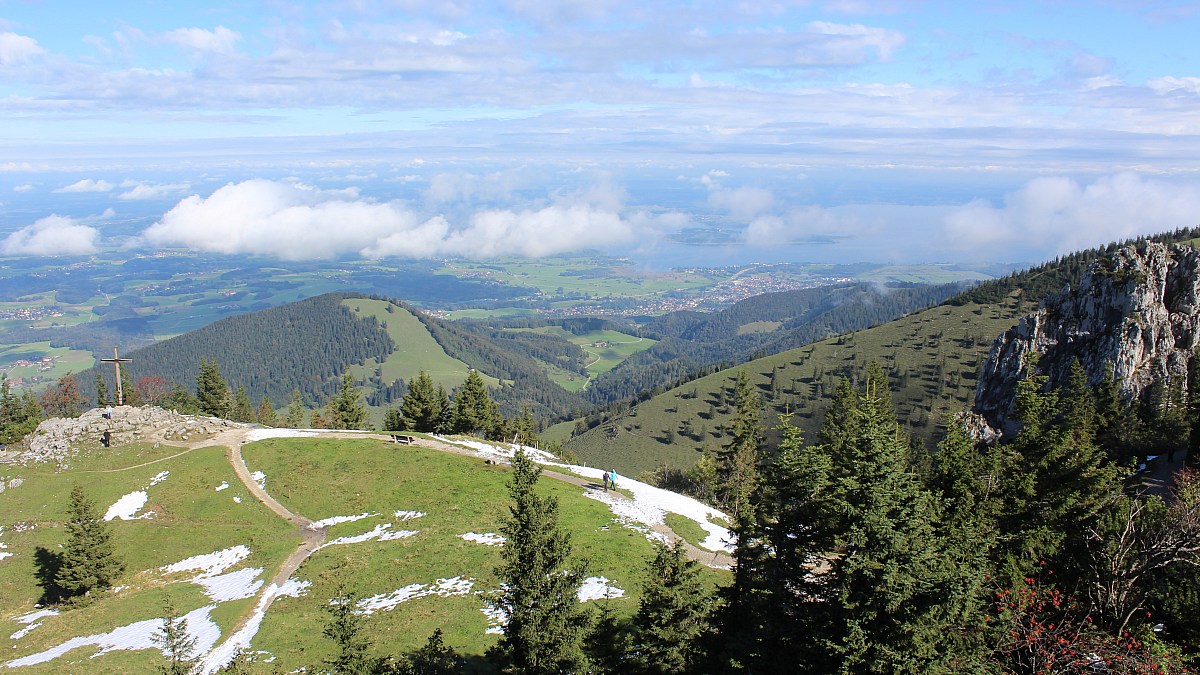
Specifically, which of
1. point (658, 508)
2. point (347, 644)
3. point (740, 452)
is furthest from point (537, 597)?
point (740, 452)

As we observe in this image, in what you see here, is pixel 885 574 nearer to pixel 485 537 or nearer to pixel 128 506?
pixel 485 537

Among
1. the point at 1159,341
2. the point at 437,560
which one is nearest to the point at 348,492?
the point at 437,560

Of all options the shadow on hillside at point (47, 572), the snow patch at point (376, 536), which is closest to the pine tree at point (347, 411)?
the shadow on hillside at point (47, 572)

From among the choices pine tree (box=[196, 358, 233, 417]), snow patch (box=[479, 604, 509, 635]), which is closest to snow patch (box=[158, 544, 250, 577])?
snow patch (box=[479, 604, 509, 635])

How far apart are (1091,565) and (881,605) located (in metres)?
15.0

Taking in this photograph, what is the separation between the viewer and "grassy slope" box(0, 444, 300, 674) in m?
37.2

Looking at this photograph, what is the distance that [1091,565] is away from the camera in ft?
85.1

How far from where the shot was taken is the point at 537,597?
23.4m

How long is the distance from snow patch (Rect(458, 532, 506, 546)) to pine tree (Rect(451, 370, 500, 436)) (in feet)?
143

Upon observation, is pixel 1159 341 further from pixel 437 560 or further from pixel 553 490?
pixel 437 560

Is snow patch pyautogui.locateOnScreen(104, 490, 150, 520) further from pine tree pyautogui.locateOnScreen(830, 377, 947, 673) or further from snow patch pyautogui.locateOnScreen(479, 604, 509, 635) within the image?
pine tree pyautogui.locateOnScreen(830, 377, 947, 673)

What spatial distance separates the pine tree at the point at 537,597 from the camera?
2292 cm

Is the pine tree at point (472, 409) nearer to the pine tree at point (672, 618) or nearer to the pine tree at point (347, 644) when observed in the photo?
the pine tree at point (347, 644)

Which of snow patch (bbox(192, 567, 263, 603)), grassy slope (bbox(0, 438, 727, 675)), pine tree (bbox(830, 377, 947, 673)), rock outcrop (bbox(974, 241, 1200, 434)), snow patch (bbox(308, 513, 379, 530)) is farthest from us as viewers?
rock outcrop (bbox(974, 241, 1200, 434))
